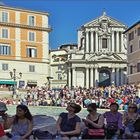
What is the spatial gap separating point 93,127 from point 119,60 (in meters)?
68.2

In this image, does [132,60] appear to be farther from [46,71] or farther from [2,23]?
[2,23]

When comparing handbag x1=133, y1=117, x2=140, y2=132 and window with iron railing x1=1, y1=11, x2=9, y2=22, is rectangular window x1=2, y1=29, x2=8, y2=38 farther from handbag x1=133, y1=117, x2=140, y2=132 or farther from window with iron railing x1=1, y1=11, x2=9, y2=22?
handbag x1=133, y1=117, x2=140, y2=132

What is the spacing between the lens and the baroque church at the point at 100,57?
76.2 metres

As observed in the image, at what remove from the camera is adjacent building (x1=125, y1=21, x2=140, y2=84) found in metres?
56.8

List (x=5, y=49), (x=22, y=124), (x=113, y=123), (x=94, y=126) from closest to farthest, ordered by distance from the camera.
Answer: (x=22, y=124) → (x=94, y=126) → (x=113, y=123) → (x=5, y=49)

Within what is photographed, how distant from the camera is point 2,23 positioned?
63844 millimetres

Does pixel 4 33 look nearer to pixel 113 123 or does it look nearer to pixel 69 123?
pixel 113 123

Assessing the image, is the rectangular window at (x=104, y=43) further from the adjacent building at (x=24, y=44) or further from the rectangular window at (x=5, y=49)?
the rectangular window at (x=5, y=49)

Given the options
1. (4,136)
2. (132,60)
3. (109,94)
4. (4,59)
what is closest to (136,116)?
(4,136)

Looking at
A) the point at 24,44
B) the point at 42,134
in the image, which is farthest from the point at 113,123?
the point at 24,44

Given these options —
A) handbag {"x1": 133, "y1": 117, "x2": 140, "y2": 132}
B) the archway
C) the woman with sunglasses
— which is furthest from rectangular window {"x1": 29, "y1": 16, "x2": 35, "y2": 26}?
handbag {"x1": 133, "y1": 117, "x2": 140, "y2": 132}

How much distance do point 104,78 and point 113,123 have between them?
6768 centimetres

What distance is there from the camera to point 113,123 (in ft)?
30.2

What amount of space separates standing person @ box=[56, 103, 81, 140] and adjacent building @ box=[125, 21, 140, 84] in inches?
1847
